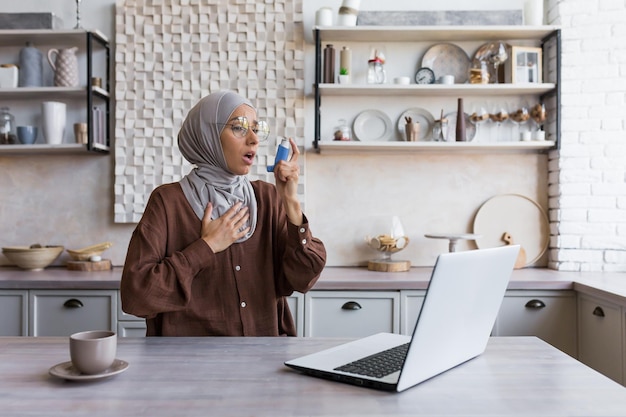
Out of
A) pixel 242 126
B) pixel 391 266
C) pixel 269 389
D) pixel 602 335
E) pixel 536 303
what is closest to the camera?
pixel 269 389

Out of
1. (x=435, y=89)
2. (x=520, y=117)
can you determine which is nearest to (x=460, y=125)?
(x=435, y=89)

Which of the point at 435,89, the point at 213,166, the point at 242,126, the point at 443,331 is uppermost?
the point at 435,89

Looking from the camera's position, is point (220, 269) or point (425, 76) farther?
point (425, 76)

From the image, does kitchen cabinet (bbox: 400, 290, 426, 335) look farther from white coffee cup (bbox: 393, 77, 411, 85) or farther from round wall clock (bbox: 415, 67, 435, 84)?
round wall clock (bbox: 415, 67, 435, 84)

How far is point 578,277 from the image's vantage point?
2902mm

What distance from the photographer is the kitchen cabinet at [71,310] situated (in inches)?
112

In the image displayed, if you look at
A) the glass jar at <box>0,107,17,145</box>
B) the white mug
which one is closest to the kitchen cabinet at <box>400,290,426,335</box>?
the white mug

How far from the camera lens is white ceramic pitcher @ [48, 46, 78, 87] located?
3.28 meters

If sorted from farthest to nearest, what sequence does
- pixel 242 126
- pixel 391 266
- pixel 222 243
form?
pixel 391 266 → pixel 242 126 → pixel 222 243

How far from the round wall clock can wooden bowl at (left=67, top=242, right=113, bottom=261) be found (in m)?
1.96

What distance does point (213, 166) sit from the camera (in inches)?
73.9

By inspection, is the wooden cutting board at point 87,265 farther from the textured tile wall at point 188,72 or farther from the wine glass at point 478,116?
the wine glass at point 478,116

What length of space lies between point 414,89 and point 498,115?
505 millimetres

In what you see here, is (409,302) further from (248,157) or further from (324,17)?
(324,17)
